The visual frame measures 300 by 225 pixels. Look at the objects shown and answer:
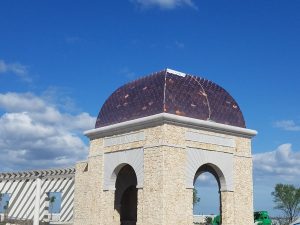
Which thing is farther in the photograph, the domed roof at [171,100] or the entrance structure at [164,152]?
the domed roof at [171,100]

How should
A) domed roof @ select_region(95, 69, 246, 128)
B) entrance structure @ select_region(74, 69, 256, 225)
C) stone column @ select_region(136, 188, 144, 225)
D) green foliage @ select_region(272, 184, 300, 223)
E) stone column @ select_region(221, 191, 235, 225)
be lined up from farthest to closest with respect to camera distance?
green foliage @ select_region(272, 184, 300, 223), stone column @ select_region(221, 191, 235, 225), domed roof @ select_region(95, 69, 246, 128), stone column @ select_region(136, 188, 144, 225), entrance structure @ select_region(74, 69, 256, 225)

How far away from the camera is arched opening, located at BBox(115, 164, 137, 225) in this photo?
958 inches

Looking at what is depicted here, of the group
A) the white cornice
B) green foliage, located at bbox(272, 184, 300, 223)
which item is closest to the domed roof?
the white cornice

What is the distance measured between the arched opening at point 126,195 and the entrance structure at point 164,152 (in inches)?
2.4

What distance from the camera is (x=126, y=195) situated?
84.0 feet

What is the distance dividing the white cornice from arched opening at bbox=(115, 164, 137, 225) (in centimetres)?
237

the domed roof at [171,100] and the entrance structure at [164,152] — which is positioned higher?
the domed roof at [171,100]

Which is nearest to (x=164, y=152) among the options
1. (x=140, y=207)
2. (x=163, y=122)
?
(x=163, y=122)

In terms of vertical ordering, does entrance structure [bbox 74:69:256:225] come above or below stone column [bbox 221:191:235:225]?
above

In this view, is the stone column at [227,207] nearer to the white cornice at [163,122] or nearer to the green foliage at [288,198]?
the white cornice at [163,122]

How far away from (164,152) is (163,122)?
52.1 inches

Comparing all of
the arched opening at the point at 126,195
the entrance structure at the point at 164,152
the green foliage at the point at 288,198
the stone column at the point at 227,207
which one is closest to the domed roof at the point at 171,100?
the entrance structure at the point at 164,152

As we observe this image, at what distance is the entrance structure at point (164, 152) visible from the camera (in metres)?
19.9

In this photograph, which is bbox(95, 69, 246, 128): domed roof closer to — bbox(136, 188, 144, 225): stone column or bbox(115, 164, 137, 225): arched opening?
bbox(115, 164, 137, 225): arched opening
